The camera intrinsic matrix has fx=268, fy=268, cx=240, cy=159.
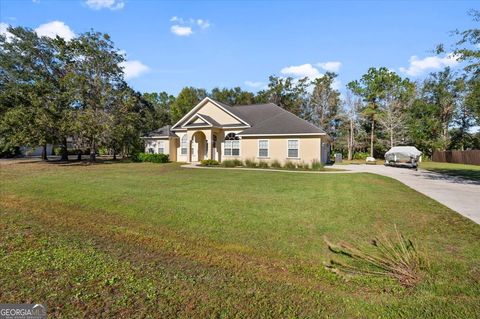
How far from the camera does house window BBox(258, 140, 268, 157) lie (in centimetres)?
2495

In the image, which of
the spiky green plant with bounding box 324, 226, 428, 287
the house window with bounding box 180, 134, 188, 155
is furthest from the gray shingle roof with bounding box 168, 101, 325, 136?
the spiky green plant with bounding box 324, 226, 428, 287

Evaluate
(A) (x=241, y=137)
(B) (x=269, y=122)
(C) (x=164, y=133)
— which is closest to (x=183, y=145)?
(C) (x=164, y=133)

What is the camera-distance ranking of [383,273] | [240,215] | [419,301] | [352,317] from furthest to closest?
1. [240,215]
2. [383,273]
3. [419,301]
4. [352,317]

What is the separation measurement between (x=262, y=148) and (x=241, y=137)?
2441mm

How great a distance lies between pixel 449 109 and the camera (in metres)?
46.3

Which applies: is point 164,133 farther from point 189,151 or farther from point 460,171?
point 460,171

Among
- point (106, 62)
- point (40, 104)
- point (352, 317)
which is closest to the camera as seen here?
point (352, 317)

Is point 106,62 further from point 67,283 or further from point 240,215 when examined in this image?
point 67,283

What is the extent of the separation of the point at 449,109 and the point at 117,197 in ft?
183

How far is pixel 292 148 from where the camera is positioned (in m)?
24.0

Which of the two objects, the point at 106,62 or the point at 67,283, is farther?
the point at 106,62

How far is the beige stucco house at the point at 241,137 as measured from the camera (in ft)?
77.7

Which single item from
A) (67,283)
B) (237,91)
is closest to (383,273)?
(67,283)

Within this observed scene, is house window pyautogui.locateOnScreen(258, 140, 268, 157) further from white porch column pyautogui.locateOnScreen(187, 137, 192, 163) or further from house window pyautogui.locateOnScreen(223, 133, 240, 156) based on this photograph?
white porch column pyautogui.locateOnScreen(187, 137, 192, 163)
